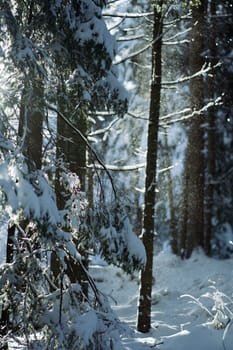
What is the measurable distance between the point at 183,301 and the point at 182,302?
3.4 inches

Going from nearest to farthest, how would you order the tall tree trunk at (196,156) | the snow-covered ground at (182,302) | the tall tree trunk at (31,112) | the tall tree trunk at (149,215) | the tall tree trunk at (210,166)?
the tall tree trunk at (31,112) → the snow-covered ground at (182,302) → the tall tree trunk at (149,215) → the tall tree trunk at (196,156) → the tall tree trunk at (210,166)

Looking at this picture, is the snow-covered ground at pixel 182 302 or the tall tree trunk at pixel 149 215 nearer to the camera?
the snow-covered ground at pixel 182 302

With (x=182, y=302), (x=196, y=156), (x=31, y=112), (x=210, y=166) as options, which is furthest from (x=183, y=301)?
(x=31, y=112)

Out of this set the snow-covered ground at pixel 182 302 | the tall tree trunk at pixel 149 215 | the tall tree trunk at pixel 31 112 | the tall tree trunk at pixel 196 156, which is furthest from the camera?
the tall tree trunk at pixel 196 156

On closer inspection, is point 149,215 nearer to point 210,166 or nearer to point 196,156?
point 196,156

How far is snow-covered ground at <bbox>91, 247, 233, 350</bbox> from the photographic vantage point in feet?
23.6

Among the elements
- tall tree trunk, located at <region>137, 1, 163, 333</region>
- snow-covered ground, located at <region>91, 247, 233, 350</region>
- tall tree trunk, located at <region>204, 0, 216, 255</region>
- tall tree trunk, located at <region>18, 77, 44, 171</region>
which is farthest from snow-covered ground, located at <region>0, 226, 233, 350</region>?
tall tree trunk, located at <region>18, 77, 44, 171</region>

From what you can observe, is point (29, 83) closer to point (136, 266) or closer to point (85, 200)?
point (85, 200)

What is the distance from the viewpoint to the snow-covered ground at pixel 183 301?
7199 millimetres

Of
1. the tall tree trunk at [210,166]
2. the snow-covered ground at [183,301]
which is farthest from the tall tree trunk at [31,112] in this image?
the tall tree trunk at [210,166]

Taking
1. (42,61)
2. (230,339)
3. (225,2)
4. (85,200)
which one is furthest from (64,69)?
(225,2)

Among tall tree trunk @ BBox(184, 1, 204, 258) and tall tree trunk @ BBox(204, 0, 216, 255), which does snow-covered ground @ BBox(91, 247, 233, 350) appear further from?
tall tree trunk @ BBox(204, 0, 216, 255)

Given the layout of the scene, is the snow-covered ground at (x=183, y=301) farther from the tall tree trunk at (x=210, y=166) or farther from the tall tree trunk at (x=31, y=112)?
the tall tree trunk at (x=31, y=112)

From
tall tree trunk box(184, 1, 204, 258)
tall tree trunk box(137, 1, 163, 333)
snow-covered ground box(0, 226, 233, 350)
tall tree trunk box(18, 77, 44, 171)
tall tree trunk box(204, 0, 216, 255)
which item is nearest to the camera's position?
tall tree trunk box(18, 77, 44, 171)
